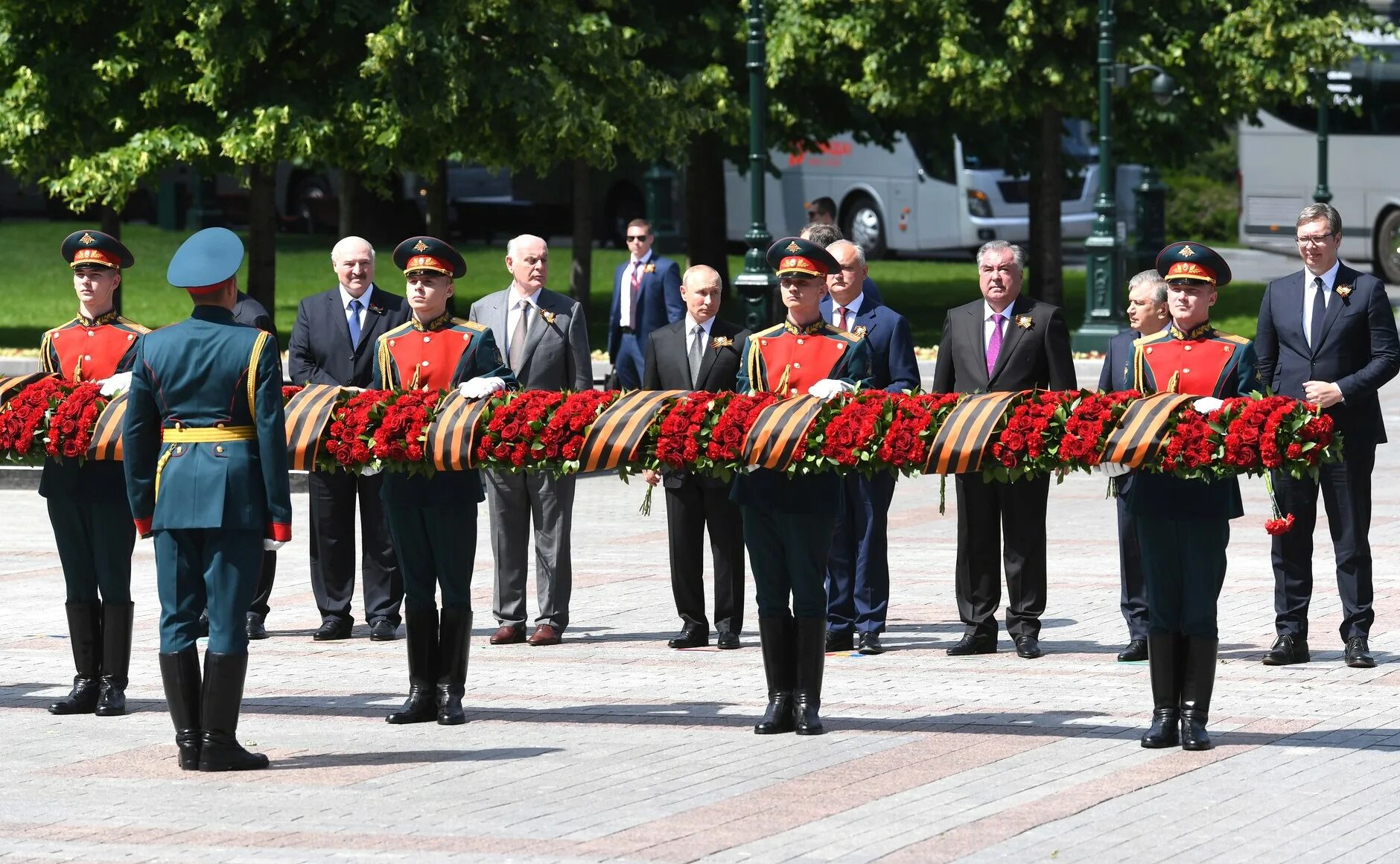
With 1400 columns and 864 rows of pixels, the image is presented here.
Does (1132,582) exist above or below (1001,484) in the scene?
below

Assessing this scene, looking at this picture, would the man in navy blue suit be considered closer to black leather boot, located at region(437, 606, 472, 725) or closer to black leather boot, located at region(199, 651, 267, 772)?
black leather boot, located at region(437, 606, 472, 725)

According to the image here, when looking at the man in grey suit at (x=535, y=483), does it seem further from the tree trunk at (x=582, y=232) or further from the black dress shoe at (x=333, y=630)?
the tree trunk at (x=582, y=232)

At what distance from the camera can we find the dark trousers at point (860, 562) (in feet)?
35.1

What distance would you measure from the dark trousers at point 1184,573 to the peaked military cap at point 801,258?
1.58 m

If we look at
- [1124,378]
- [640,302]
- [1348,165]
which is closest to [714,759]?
[1124,378]

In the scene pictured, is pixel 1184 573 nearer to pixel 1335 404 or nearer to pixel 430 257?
pixel 1335 404

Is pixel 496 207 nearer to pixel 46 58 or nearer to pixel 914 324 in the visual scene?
pixel 914 324

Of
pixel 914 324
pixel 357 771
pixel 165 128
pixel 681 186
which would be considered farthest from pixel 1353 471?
pixel 681 186

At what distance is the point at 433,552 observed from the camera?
8898 millimetres

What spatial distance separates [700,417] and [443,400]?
39.2 inches

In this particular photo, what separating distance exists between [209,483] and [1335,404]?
4.75 metres

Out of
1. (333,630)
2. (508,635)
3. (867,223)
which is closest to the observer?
(508,635)

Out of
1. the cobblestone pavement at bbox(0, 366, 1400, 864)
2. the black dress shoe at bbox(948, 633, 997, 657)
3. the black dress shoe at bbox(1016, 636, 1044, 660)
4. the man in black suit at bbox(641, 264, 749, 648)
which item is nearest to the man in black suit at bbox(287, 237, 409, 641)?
the cobblestone pavement at bbox(0, 366, 1400, 864)

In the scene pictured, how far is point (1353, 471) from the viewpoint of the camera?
33.0ft
